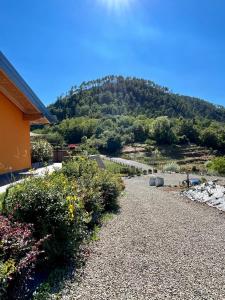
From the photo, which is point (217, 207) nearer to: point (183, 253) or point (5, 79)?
point (183, 253)

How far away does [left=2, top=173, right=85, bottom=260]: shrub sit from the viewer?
457 centimetres

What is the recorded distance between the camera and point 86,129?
83125mm

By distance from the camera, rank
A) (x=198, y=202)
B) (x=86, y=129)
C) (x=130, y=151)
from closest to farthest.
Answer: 1. (x=198, y=202)
2. (x=130, y=151)
3. (x=86, y=129)

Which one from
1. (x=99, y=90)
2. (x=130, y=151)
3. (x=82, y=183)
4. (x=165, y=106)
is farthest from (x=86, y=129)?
(x=82, y=183)

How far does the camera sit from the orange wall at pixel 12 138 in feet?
33.3

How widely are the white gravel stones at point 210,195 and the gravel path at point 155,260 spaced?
2.18 metres

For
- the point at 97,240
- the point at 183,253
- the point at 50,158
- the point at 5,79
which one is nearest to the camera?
the point at 183,253

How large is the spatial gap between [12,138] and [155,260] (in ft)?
23.4

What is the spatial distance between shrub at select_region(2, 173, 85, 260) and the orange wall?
5419 mm

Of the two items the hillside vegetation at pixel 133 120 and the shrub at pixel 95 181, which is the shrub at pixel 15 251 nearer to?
the shrub at pixel 95 181

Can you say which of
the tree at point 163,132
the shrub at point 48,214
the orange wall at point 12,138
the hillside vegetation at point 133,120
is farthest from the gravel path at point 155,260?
the tree at point 163,132

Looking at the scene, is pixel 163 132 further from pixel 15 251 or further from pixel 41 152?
pixel 15 251

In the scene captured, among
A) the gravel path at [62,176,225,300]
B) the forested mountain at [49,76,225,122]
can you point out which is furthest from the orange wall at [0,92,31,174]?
the forested mountain at [49,76,225,122]

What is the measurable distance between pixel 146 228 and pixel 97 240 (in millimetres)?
1495
